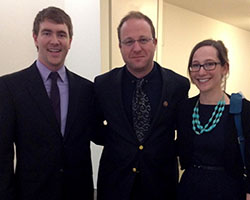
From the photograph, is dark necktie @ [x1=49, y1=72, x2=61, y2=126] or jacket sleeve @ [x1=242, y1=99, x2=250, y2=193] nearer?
jacket sleeve @ [x1=242, y1=99, x2=250, y2=193]

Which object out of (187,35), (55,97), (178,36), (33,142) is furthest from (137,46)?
(187,35)

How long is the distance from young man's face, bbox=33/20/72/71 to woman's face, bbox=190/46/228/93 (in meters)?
0.76

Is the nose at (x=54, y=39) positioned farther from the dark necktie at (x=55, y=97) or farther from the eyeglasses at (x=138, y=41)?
the eyeglasses at (x=138, y=41)

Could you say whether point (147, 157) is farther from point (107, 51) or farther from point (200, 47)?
point (107, 51)

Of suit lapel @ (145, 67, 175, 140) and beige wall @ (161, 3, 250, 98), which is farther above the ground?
beige wall @ (161, 3, 250, 98)

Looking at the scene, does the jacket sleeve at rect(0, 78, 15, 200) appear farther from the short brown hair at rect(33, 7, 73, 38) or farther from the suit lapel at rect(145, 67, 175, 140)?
the suit lapel at rect(145, 67, 175, 140)

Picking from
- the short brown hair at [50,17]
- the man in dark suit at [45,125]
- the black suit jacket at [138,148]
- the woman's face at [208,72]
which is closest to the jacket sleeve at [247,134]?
the woman's face at [208,72]

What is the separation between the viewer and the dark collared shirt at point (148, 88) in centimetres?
162

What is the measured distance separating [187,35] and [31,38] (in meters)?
3.20

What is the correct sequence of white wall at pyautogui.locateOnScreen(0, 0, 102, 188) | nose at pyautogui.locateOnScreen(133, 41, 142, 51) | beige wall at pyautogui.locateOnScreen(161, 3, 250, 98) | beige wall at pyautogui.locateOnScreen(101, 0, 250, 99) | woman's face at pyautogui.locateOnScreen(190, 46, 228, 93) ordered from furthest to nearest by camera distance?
beige wall at pyautogui.locateOnScreen(161, 3, 250, 98) < beige wall at pyautogui.locateOnScreen(101, 0, 250, 99) < white wall at pyautogui.locateOnScreen(0, 0, 102, 188) < nose at pyautogui.locateOnScreen(133, 41, 142, 51) < woman's face at pyautogui.locateOnScreen(190, 46, 228, 93)

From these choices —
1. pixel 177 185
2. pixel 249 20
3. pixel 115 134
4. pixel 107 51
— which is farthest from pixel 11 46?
pixel 249 20

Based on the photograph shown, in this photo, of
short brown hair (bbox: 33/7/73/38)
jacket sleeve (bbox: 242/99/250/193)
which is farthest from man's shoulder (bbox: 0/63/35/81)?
jacket sleeve (bbox: 242/99/250/193)

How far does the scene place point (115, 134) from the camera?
1630mm

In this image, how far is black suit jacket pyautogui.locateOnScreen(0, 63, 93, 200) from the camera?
4.59 feet
